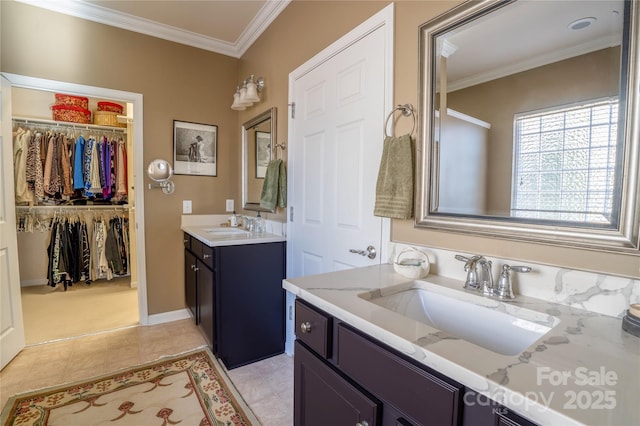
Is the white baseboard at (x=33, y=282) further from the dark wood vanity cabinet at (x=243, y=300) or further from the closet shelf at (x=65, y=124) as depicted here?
the dark wood vanity cabinet at (x=243, y=300)

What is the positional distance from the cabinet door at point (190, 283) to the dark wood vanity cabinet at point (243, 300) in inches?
9.9

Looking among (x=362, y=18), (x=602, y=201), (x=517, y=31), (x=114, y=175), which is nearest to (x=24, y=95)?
(x=114, y=175)

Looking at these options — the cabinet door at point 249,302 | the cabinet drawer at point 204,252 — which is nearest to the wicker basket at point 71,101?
the cabinet drawer at point 204,252

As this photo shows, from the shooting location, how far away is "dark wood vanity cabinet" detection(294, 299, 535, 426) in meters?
0.59

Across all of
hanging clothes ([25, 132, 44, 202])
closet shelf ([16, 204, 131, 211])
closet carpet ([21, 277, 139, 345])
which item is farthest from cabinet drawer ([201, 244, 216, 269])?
hanging clothes ([25, 132, 44, 202])

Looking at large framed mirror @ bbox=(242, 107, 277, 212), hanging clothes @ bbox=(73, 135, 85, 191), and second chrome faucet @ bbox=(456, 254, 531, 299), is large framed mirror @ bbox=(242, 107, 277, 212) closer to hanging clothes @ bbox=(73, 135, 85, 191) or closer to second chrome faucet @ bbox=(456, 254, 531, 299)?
second chrome faucet @ bbox=(456, 254, 531, 299)

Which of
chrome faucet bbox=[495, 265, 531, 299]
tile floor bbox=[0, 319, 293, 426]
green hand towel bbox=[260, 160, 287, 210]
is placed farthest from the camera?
green hand towel bbox=[260, 160, 287, 210]

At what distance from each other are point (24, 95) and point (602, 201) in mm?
5378

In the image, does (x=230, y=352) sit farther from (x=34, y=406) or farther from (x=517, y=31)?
(x=517, y=31)

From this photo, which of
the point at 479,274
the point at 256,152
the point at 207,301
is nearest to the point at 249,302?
the point at 207,301

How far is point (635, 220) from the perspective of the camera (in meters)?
0.75

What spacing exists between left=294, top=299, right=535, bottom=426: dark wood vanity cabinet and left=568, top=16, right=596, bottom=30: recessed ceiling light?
3.40 ft

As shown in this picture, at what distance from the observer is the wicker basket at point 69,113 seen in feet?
11.5

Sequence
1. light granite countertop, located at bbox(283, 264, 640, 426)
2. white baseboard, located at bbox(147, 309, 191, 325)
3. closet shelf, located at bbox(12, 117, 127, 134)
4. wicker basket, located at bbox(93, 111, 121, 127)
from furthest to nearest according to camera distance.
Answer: wicker basket, located at bbox(93, 111, 121, 127) < closet shelf, located at bbox(12, 117, 127, 134) < white baseboard, located at bbox(147, 309, 191, 325) < light granite countertop, located at bbox(283, 264, 640, 426)
